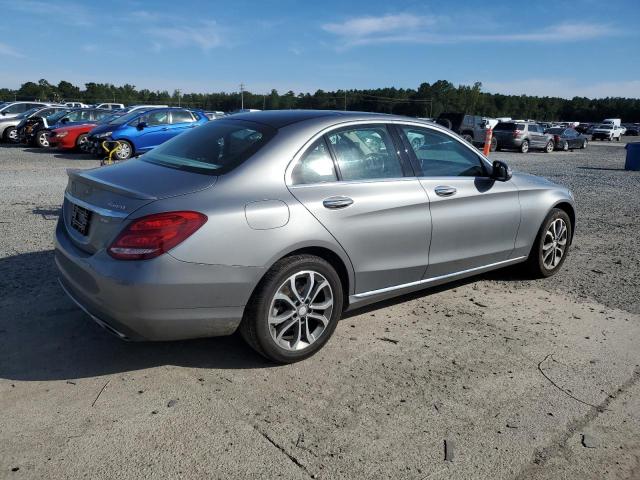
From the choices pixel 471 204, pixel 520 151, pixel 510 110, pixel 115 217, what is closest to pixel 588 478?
pixel 471 204

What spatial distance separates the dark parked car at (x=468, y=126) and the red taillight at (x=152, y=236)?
90.4 feet

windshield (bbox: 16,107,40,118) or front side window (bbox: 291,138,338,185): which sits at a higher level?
windshield (bbox: 16,107,40,118)

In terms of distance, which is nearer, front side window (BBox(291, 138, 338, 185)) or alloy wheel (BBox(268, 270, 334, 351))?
alloy wheel (BBox(268, 270, 334, 351))

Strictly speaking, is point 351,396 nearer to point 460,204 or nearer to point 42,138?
point 460,204

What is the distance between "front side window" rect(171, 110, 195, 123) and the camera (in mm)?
16641

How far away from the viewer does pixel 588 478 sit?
101 inches

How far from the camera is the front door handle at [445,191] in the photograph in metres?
4.22

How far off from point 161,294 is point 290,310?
32.8 inches

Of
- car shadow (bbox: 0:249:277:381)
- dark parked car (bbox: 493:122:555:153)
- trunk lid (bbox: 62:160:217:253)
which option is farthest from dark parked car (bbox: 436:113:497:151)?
trunk lid (bbox: 62:160:217:253)

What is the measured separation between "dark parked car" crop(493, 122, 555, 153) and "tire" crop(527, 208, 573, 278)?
2429 centimetres

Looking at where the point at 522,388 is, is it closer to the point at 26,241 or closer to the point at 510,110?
the point at 26,241

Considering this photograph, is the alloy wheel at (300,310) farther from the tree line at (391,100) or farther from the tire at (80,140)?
the tree line at (391,100)

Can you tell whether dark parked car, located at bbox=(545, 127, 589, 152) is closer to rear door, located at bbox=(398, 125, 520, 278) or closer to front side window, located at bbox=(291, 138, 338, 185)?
rear door, located at bbox=(398, 125, 520, 278)

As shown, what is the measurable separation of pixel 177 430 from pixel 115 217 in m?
1.21
